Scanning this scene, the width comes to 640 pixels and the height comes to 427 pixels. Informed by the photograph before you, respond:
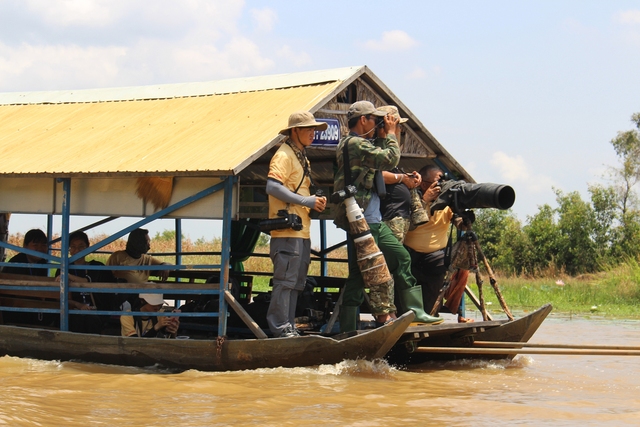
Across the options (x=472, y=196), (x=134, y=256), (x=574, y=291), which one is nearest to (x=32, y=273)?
(x=134, y=256)

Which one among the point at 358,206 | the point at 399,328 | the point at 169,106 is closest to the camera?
the point at 399,328

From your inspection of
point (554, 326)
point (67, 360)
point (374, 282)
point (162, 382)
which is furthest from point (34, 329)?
point (554, 326)

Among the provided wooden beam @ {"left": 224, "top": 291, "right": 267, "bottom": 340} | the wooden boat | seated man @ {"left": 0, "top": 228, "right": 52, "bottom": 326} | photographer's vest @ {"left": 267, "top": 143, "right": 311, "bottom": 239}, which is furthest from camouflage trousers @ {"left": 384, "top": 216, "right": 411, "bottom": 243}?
seated man @ {"left": 0, "top": 228, "right": 52, "bottom": 326}

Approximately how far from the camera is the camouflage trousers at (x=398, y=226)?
25.9ft

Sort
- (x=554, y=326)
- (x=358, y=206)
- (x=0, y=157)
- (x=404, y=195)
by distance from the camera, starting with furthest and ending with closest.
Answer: (x=554, y=326), (x=0, y=157), (x=404, y=195), (x=358, y=206)

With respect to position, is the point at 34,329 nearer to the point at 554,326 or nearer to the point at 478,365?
the point at 478,365

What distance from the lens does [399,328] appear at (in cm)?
696

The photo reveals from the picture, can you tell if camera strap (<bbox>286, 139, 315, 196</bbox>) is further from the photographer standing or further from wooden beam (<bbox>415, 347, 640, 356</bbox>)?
wooden beam (<bbox>415, 347, 640, 356</bbox>)

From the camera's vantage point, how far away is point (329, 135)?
8.23 m

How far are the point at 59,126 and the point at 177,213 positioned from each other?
2725 millimetres

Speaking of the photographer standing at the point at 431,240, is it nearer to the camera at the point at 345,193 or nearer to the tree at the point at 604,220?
the camera at the point at 345,193

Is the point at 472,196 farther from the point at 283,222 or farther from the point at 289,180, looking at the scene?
the point at 283,222

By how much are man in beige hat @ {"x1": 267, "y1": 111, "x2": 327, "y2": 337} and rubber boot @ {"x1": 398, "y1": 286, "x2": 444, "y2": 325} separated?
934mm

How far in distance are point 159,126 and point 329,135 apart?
1.78 metres
